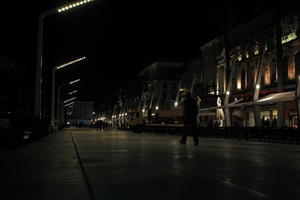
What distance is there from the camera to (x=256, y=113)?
34.8m

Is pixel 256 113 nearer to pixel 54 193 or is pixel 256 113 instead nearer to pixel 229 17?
pixel 229 17

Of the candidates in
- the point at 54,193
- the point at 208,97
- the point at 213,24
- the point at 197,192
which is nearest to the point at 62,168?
the point at 54,193

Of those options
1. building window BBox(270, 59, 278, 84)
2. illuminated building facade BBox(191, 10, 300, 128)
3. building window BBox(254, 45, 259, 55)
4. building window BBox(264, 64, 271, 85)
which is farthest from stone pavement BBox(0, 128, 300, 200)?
building window BBox(254, 45, 259, 55)

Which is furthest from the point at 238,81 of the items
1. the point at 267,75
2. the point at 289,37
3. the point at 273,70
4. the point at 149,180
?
the point at 149,180

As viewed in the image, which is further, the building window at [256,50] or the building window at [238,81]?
the building window at [238,81]

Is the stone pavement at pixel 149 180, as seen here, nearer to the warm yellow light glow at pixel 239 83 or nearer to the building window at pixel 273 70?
the building window at pixel 273 70

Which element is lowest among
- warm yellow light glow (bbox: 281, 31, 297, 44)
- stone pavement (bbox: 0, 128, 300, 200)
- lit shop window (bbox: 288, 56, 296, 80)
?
stone pavement (bbox: 0, 128, 300, 200)

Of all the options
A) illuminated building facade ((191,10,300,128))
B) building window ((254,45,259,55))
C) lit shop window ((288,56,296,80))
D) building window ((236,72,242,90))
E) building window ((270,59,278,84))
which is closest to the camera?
illuminated building facade ((191,10,300,128))

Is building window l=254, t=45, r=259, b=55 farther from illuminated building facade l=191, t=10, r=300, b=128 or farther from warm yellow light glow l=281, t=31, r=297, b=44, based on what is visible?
warm yellow light glow l=281, t=31, r=297, b=44

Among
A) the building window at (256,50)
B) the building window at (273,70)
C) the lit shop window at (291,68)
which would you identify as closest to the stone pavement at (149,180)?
the lit shop window at (291,68)

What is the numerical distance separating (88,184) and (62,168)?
7.69 ft

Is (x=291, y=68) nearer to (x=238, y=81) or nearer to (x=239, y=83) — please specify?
(x=239, y=83)

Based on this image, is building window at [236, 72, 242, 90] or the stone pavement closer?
the stone pavement

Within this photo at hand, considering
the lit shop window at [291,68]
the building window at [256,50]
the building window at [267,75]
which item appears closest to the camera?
the lit shop window at [291,68]
